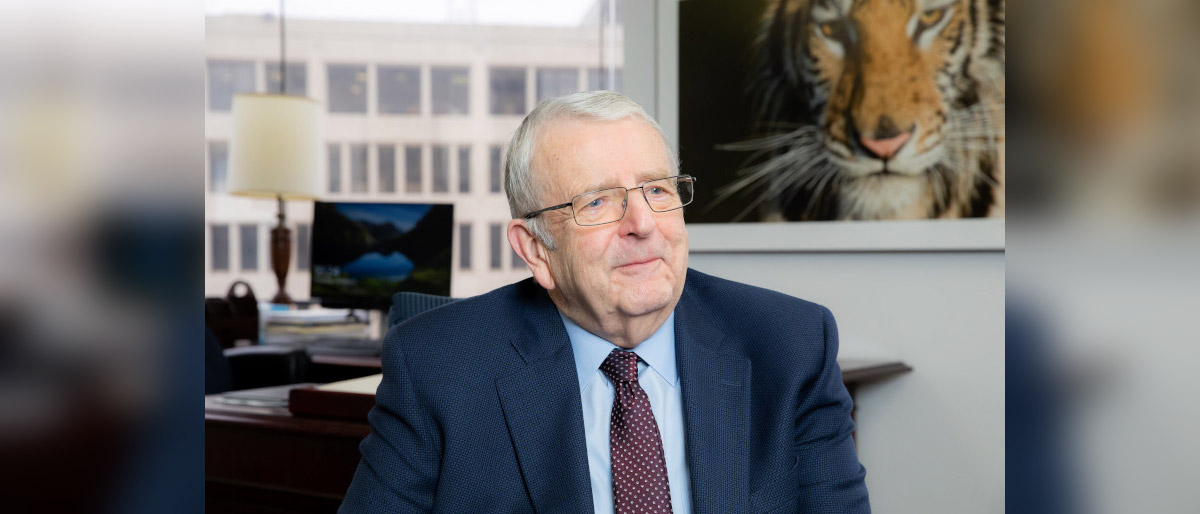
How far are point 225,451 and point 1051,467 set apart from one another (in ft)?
6.33

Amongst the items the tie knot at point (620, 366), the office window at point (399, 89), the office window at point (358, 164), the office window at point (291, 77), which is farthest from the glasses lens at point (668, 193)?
the office window at point (291, 77)

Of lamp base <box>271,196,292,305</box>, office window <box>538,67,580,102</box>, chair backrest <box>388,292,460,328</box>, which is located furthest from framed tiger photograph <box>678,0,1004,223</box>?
office window <box>538,67,580,102</box>

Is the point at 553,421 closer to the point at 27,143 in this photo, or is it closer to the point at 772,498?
the point at 772,498

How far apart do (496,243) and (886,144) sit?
10.9 ft

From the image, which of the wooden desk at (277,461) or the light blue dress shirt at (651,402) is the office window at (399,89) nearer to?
the wooden desk at (277,461)

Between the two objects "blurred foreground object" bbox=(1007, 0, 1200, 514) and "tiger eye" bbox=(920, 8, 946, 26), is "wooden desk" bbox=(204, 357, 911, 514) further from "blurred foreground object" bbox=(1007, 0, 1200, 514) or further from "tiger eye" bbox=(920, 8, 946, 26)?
"tiger eye" bbox=(920, 8, 946, 26)

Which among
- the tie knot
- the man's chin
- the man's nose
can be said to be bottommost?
the tie knot

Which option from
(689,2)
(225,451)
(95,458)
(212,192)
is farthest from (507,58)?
(95,458)

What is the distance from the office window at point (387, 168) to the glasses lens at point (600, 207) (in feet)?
14.3

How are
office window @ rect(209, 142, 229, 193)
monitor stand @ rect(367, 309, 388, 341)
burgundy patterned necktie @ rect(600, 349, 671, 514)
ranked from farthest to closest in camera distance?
office window @ rect(209, 142, 229, 193) < monitor stand @ rect(367, 309, 388, 341) < burgundy patterned necktie @ rect(600, 349, 671, 514)

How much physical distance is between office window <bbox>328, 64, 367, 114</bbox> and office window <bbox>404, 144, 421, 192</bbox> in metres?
0.38

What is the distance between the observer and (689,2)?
10.1ft

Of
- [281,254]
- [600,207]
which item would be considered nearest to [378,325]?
[281,254]

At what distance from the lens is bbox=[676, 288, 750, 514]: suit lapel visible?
4.61 feet
